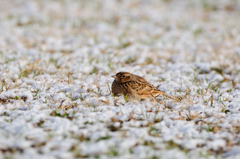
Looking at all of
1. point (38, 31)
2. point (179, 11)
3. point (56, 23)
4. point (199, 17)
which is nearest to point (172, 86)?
point (38, 31)

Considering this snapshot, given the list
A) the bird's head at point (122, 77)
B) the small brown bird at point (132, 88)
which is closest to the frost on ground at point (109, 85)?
the small brown bird at point (132, 88)

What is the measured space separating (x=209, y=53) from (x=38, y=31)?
6.31m

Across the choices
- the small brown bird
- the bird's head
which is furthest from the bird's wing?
the bird's head

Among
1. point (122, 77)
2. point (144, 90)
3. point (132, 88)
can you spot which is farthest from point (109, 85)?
point (144, 90)

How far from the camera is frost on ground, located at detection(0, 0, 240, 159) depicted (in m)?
3.40

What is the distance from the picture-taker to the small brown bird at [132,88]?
4.82m

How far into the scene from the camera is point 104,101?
458 cm

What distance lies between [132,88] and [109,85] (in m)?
0.82

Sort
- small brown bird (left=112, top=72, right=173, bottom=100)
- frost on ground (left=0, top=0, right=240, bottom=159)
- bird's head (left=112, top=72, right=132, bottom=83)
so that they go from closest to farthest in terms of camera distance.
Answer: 1. frost on ground (left=0, top=0, right=240, bottom=159)
2. small brown bird (left=112, top=72, right=173, bottom=100)
3. bird's head (left=112, top=72, right=132, bottom=83)

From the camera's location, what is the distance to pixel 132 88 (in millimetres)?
4875

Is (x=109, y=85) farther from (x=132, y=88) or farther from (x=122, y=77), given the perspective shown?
(x=132, y=88)

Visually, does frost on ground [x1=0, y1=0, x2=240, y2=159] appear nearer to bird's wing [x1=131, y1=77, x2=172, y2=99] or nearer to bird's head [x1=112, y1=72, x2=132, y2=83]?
bird's wing [x1=131, y1=77, x2=172, y2=99]

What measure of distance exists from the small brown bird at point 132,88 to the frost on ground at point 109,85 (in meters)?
0.14

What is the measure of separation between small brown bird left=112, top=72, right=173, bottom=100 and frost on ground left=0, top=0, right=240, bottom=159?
14 cm
